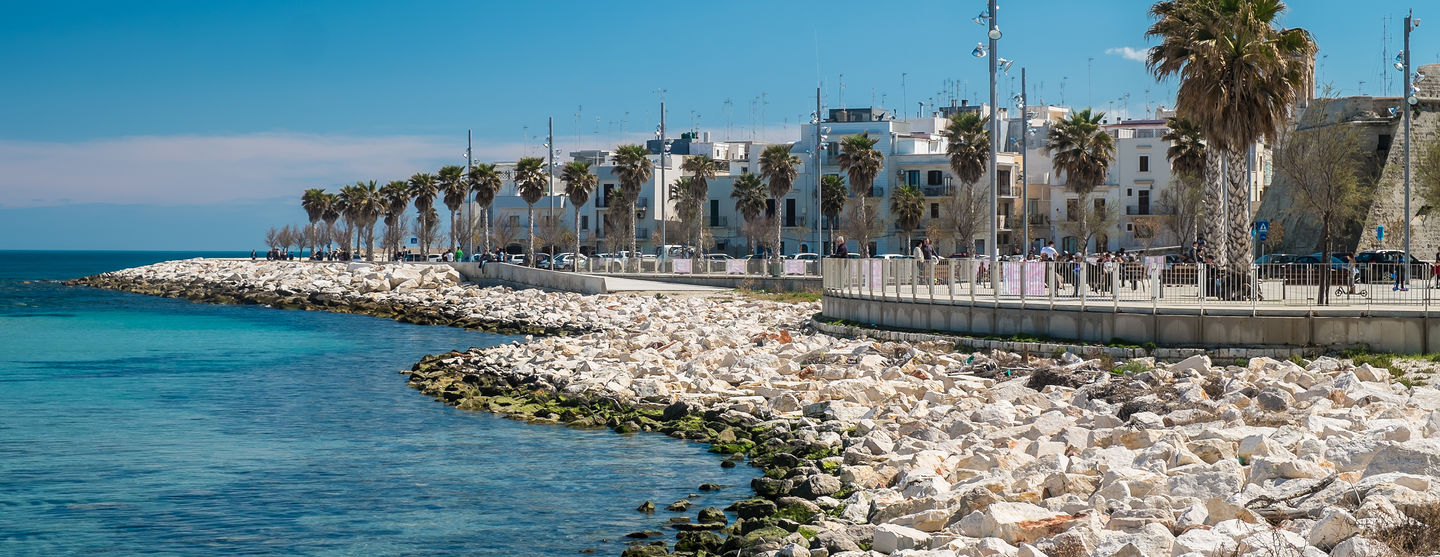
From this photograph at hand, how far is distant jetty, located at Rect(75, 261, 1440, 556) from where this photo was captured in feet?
35.1

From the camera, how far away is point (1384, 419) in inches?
596

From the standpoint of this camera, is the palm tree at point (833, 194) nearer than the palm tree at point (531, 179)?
Yes

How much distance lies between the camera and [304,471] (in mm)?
18203

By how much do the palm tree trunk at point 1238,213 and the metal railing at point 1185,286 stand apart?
182 inches

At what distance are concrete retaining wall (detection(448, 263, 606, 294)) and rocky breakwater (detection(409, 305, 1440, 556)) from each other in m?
27.7

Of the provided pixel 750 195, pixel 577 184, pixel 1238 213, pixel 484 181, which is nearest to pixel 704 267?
pixel 577 184

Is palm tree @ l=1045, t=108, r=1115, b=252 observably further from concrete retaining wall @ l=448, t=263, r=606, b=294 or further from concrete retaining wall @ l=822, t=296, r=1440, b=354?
concrete retaining wall @ l=822, t=296, r=1440, b=354

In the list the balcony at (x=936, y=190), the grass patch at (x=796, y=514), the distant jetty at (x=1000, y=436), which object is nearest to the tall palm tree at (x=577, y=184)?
the balcony at (x=936, y=190)

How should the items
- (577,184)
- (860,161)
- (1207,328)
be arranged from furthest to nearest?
(577,184) < (860,161) < (1207,328)

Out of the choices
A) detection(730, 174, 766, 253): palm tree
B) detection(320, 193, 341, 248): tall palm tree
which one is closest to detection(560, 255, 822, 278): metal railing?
detection(730, 174, 766, 253): palm tree

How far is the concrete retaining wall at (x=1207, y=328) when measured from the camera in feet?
68.5

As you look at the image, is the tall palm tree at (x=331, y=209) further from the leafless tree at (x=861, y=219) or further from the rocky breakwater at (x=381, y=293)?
the leafless tree at (x=861, y=219)

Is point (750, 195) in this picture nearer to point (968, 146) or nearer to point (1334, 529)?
point (968, 146)

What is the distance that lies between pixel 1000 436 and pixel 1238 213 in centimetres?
1454
